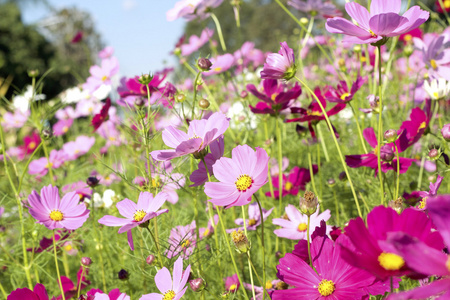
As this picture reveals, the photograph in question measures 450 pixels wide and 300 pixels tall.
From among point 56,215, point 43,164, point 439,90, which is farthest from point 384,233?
point 43,164

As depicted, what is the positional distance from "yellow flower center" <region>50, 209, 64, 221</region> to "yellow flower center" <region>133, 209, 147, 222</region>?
8.7 inches

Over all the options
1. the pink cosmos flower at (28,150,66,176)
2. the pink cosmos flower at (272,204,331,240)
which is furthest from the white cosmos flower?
the pink cosmos flower at (28,150,66,176)

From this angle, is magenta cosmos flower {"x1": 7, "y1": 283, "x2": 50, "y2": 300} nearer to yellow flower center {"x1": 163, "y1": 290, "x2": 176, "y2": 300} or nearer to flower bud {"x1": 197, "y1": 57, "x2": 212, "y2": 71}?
yellow flower center {"x1": 163, "y1": 290, "x2": 176, "y2": 300}

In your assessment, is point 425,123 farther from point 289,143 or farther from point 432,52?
point 289,143

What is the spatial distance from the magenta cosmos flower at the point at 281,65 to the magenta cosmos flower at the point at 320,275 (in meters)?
0.24

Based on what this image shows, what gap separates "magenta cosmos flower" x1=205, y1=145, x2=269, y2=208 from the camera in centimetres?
57

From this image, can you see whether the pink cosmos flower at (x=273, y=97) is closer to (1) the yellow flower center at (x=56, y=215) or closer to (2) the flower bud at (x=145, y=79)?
(2) the flower bud at (x=145, y=79)

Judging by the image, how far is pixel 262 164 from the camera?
56 centimetres

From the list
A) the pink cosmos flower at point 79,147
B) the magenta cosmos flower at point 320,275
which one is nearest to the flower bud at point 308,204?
the magenta cosmos flower at point 320,275

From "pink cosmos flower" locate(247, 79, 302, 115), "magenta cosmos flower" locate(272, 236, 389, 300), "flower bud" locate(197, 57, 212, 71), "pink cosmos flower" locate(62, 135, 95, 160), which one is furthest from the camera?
"pink cosmos flower" locate(62, 135, 95, 160)

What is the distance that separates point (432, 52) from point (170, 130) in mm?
734

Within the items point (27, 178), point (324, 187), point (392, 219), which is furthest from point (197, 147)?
point (27, 178)

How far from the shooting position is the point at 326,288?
0.52 m

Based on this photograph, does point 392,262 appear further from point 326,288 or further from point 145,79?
point 145,79
